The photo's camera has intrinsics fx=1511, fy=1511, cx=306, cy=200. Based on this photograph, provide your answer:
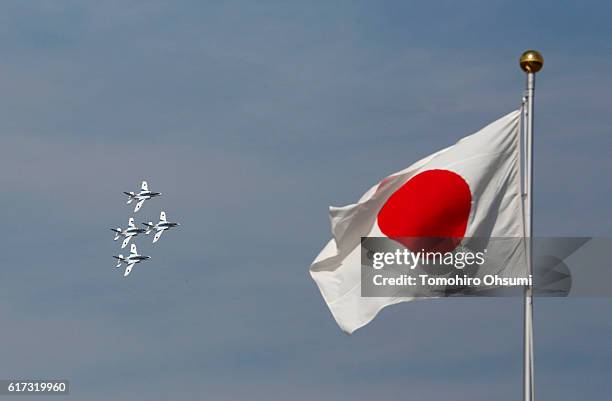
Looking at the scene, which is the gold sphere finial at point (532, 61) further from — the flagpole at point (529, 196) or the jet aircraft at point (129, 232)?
the jet aircraft at point (129, 232)

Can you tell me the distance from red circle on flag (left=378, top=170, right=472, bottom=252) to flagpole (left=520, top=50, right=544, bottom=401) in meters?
1.81

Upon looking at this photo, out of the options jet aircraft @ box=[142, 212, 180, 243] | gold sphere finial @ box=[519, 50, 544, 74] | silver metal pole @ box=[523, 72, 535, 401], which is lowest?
silver metal pole @ box=[523, 72, 535, 401]

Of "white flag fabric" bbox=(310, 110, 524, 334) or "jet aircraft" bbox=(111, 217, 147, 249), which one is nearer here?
"white flag fabric" bbox=(310, 110, 524, 334)

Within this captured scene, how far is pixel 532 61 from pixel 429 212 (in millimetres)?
4248

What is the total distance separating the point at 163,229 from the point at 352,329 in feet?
467

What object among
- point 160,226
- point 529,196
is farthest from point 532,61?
point 160,226

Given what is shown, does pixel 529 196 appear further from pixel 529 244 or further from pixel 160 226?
pixel 160 226

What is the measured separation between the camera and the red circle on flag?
3125 cm

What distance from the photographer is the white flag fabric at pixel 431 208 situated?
100ft

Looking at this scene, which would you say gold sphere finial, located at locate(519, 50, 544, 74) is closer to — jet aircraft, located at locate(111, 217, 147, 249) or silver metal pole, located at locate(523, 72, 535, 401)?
silver metal pole, located at locate(523, 72, 535, 401)

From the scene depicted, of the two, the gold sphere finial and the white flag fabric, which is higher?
the gold sphere finial

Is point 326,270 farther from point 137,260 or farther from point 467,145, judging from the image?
point 137,260

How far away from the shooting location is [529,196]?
29.4 metres

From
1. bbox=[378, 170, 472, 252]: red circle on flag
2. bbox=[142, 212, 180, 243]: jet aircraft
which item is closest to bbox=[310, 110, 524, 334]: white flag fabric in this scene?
bbox=[378, 170, 472, 252]: red circle on flag
